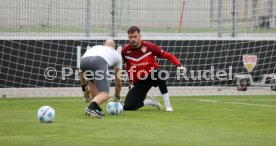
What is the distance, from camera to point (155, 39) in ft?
78.1

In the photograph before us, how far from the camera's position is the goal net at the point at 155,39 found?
2302 cm

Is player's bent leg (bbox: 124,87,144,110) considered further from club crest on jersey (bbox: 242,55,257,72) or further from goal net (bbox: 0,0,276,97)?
club crest on jersey (bbox: 242,55,257,72)

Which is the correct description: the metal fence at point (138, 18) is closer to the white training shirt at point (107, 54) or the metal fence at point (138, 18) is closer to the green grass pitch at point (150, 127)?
the green grass pitch at point (150, 127)

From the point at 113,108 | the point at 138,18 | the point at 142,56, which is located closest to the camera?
the point at 113,108

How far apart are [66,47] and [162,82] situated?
703 centimetres

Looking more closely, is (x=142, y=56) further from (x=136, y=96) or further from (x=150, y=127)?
(x=150, y=127)

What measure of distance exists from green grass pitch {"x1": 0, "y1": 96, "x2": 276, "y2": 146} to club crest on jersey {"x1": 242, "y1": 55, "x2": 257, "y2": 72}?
5.99 metres

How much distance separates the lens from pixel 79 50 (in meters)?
23.0

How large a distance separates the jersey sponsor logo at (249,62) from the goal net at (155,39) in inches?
1.2

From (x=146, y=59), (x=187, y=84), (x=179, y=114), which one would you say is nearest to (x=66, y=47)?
(x=187, y=84)

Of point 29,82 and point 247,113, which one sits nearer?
point 247,113

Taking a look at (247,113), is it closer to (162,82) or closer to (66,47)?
(162,82)

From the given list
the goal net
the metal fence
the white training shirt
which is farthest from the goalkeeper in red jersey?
the metal fence


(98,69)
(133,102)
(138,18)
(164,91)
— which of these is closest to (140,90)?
(133,102)
